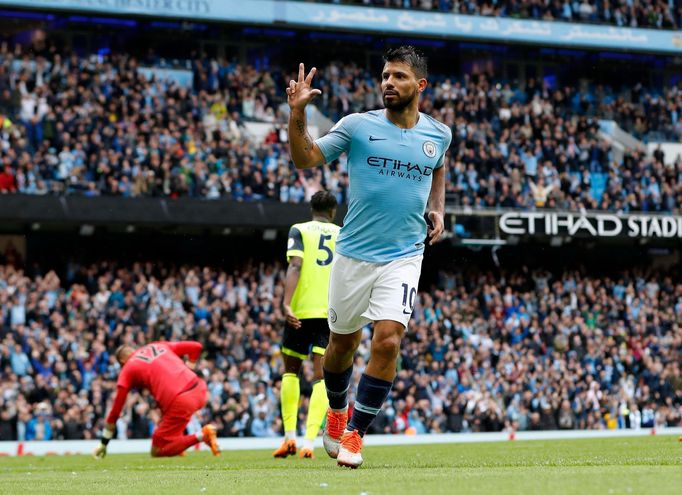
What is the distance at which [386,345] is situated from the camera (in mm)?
8219

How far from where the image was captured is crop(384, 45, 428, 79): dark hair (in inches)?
335

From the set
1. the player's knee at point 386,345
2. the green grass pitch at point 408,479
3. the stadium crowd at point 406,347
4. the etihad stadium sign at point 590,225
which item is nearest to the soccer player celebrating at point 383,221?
the player's knee at point 386,345

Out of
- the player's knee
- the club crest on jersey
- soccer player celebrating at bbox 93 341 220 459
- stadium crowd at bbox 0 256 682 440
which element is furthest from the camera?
stadium crowd at bbox 0 256 682 440

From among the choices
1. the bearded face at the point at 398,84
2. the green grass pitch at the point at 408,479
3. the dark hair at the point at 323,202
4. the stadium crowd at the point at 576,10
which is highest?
the stadium crowd at the point at 576,10

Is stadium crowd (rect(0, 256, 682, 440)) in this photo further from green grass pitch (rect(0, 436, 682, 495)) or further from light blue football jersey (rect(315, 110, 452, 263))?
light blue football jersey (rect(315, 110, 452, 263))

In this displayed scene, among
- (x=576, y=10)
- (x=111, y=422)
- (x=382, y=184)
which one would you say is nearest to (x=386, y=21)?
(x=576, y=10)

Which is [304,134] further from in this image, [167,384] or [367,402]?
[167,384]

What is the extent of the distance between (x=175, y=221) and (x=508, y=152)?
11177 millimetres

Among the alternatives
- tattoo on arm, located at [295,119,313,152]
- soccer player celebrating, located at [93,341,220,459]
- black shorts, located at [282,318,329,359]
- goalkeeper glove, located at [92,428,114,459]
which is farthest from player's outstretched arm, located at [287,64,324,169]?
soccer player celebrating, located at [93,341,220,459]

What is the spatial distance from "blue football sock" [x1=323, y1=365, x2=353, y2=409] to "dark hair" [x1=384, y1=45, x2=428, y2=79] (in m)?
2.33

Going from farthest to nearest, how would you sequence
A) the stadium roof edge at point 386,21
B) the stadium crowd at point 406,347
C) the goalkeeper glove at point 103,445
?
1. the stadium roof edge at point 386,21
2. the stadium crowd at point 406,347
3. the goalkeeper glove at point 103,445

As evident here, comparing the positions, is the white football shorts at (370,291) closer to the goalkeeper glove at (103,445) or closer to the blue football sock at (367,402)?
the blue football sock at (367,402)

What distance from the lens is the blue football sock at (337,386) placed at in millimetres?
9203

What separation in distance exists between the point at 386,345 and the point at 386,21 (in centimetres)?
3050
